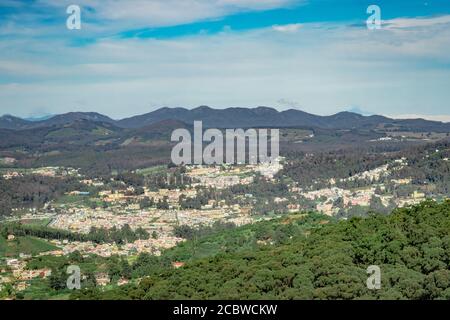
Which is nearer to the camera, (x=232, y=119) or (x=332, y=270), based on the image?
(x=332, y=270)

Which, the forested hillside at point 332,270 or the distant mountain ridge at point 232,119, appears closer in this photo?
the forested hillside at point 332,270

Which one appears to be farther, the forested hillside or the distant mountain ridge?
the distant mountain ridge

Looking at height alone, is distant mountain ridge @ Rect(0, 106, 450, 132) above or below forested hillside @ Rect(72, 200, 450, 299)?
above

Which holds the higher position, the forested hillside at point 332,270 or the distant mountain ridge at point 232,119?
the distant mountain ridge at point 232,119

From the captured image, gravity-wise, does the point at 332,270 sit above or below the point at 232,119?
below
